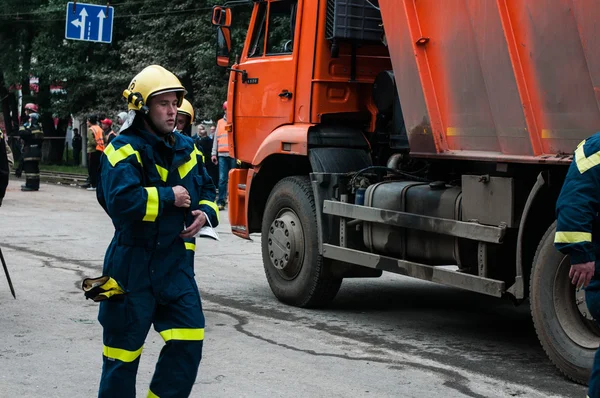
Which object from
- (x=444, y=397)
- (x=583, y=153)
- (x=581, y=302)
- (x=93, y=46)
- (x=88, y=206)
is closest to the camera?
(x=583, y=153)

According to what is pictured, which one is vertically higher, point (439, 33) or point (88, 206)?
point (439, 33)

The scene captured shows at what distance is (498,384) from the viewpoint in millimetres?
6207

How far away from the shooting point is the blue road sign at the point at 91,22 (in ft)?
77.8

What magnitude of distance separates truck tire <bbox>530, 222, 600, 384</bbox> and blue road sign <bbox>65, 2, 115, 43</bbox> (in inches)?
727

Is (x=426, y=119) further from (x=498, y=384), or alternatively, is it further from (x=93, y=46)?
(x=93, y=46)

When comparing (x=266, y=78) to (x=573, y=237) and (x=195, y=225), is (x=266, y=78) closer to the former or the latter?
(x=195, y=225)

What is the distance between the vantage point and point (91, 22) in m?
24.0

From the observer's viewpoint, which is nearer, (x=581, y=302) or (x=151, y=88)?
(x=151, y=88)

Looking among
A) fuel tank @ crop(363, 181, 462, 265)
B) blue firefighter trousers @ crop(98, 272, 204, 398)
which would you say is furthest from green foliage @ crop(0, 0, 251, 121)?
blue firefighter trousers @ crop(98, 272, 204, 398)

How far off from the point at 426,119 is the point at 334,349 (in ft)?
5.73

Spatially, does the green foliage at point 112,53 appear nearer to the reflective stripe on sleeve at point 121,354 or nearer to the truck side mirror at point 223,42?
the truck side mirror at point 223,42

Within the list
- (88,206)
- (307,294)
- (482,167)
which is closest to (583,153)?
(482,167)

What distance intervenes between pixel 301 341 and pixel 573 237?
329 cm

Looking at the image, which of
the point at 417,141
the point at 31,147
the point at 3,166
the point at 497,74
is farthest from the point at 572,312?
the point at 31,147
